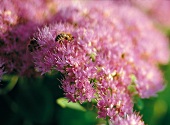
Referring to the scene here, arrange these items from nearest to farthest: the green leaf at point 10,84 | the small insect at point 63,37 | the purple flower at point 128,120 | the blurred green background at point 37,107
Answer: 1. the purple flower at point 128,120
2. the small insect at point 63,37
3. the green leaf at point 10,84
4. the blurred green background at point 37,107

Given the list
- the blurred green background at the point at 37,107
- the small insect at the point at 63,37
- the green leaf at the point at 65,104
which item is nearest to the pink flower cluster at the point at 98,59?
the small insect at the point at 63,37

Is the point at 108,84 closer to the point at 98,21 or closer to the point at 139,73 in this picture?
the point at 139,73

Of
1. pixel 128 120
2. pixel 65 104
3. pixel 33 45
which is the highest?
pixel 33 45

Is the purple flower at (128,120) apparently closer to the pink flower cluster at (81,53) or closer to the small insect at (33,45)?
the pink flower cluster at (81,53)

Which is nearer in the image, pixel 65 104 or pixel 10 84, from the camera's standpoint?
pixel 65 104

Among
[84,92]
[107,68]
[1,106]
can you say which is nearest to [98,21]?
[107,68]

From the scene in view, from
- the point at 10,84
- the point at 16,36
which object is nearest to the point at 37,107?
the point at 10,84

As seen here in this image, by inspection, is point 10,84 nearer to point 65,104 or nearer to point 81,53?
point 65,104

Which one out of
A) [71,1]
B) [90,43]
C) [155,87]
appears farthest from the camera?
[71,1]
